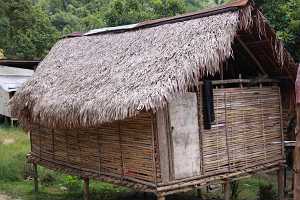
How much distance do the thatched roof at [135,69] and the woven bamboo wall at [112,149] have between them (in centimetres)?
58

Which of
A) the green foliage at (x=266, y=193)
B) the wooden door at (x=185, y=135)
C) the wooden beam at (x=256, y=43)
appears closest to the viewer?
the wooden door at (x=185, y=135)

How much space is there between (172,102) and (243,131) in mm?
1834

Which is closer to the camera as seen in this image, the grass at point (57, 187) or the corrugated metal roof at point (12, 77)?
the grass at point (57, 187)

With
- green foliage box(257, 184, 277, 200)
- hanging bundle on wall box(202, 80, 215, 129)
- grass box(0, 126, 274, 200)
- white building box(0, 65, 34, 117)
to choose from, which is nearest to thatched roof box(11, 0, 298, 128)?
hanging bundle on wall box(202, 80, 215, 129)

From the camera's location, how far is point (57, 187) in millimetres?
11062

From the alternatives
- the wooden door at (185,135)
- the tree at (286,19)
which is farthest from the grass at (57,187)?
the tree at (286,19)

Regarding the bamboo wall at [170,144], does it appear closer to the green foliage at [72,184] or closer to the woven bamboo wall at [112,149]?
the woven bamboo wall at [112,149]

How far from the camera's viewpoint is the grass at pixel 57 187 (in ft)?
32.9

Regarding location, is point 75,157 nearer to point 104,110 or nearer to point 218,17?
point 104,110

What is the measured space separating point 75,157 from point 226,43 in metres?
3.90

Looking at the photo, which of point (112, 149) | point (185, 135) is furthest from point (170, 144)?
point (112, 149)

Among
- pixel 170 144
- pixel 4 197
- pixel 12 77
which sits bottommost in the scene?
pixel 4 197

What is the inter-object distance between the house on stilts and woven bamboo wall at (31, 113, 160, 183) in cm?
2

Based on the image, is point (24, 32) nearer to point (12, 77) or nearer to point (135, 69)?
point (12, 77)
